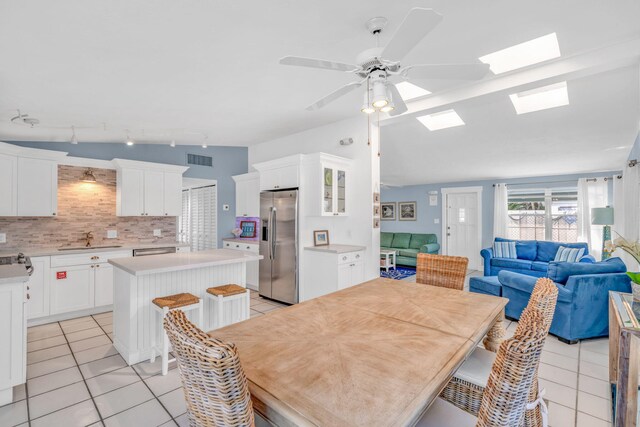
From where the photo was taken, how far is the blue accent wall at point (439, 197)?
272 inches

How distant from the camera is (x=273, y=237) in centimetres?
474

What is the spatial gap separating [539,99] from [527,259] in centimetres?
366

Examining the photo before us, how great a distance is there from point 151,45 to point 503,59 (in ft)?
10.3

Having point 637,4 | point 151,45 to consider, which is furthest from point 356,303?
point 637,4

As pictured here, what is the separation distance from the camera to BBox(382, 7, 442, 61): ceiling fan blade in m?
1.38

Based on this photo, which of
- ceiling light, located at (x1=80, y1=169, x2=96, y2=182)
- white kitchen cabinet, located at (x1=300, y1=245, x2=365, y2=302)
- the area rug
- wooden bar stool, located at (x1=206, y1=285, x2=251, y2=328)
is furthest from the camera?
the area rug

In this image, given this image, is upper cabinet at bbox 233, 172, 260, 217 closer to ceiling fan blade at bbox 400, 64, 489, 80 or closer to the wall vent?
the wall vent

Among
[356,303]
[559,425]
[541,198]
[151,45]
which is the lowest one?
[559,425]

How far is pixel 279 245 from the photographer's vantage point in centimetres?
467

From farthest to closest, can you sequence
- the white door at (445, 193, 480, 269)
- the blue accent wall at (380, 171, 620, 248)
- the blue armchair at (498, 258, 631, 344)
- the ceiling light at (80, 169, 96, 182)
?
1. the white door at (445, 193, 480, 269)
2. the blue accent wall at (380, 171, 620, 248)
3. the ceiling light at (80, 169, 96, 182)
4. the blue armchair at (498, 258, 631, 344)

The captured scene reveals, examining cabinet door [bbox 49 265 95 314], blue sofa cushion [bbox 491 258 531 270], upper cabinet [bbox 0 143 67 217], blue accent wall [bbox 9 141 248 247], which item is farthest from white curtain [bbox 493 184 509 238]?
upper cabinet [bbox 0 143 67 217]

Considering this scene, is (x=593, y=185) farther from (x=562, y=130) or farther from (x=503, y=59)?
(x=503, y=59)

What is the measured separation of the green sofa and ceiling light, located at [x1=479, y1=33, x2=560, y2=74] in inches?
198

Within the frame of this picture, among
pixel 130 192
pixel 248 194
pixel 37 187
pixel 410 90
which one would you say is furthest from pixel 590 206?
pixel 37 187
